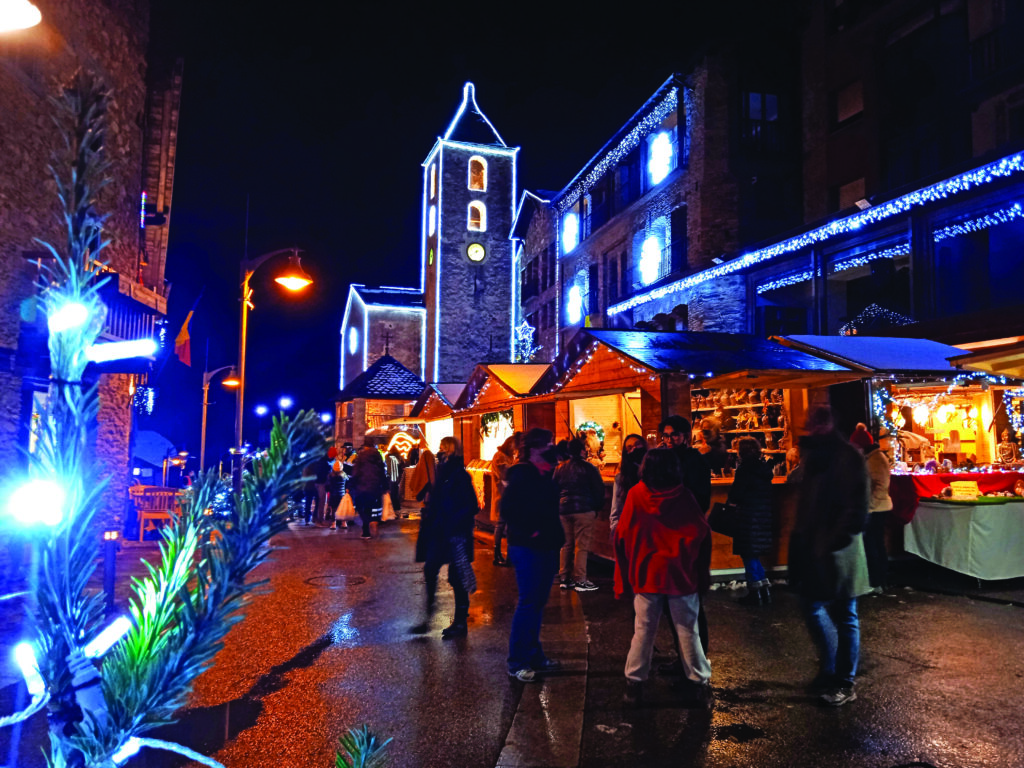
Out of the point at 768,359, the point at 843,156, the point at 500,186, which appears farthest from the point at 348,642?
the point at 500,186

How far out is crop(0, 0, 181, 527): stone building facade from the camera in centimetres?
895

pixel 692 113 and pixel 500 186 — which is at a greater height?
pixel 500 186

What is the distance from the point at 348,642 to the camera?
674 centimetres

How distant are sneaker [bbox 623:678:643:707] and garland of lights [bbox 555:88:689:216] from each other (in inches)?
862

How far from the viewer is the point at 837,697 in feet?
16.1

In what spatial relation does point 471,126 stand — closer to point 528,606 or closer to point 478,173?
point 478,173

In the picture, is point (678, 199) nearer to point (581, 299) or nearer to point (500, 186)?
point (581, 299)

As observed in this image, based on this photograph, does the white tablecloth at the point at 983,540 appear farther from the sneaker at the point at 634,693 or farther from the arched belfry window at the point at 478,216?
the arched belfry window at the point at 478,216

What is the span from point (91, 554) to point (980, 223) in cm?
1828

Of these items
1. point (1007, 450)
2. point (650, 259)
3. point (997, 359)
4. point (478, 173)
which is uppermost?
point (478, 173)

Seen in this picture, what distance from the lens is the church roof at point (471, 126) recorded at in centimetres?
4138

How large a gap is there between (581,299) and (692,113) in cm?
1067

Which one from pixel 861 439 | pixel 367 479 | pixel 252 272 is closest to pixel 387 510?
pixel 367 479

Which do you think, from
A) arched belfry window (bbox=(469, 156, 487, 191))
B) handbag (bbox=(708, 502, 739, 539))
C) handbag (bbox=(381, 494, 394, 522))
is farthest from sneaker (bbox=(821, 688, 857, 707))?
arched belfry window (bbox=(469, 156, 487, 191))
